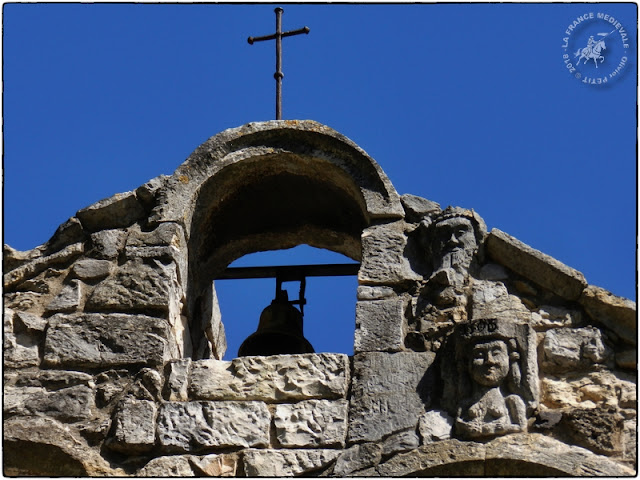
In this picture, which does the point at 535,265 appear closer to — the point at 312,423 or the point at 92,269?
the point at 312,423

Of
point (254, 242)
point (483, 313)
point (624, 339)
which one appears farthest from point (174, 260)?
point (624, 339)

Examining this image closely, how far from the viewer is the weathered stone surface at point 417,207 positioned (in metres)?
8.66

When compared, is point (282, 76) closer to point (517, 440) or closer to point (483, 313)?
point (483, 313)

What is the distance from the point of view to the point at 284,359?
8.14 meters

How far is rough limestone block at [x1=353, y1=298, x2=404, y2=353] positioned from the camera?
811 cm

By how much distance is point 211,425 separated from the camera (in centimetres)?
791

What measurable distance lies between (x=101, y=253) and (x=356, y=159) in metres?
1.41

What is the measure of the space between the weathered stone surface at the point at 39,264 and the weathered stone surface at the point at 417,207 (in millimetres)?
1695

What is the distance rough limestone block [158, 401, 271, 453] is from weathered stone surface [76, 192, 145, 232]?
1254 millimetres

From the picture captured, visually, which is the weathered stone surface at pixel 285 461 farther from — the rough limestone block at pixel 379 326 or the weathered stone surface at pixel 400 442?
the rough limestone block at pixel 379 326

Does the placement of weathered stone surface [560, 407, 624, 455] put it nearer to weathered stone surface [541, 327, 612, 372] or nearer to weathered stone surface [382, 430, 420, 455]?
weathered stone surface [541, 327, 612, 372]

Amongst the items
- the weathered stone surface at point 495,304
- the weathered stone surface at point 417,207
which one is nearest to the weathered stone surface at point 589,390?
the weathered stone surface at point 495,304

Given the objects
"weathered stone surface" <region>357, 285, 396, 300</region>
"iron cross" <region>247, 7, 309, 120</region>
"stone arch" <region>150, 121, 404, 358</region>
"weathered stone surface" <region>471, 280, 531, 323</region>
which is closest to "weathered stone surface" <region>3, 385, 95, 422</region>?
"stone arch" <region>150, 121, 404, 358</region>

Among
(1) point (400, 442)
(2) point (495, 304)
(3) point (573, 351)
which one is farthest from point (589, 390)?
(1) point (400, 442)
